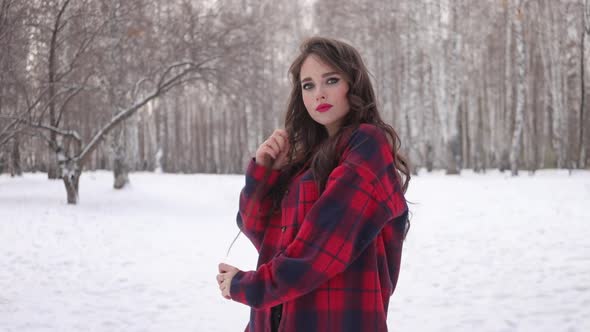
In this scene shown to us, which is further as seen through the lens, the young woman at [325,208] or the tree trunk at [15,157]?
the tree trunk at [15,157]

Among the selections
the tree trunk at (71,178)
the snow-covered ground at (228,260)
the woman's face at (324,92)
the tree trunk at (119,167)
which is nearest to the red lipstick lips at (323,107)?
the woman's face at (324,92)

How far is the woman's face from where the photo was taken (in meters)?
1.55

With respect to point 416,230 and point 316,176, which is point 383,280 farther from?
point 416,230

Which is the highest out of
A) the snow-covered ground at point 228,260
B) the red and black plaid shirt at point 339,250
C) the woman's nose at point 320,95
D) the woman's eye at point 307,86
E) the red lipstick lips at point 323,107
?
the woman's eye at point 307,86

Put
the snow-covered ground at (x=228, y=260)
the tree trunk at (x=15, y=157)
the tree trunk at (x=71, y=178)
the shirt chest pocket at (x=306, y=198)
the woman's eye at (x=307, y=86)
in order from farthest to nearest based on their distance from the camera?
the tree trunk at (x=15, y=157)
the tree trunk at (x=71, y=178)
the snow-covered ground at (x=228, y=260)
the woman's eye at (x=307, y=86)
the shirt chest pocket at (x=306, y=198)

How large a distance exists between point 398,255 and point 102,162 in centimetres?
4160

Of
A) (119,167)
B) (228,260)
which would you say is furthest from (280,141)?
(119,167)

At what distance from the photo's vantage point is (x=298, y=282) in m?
1.32

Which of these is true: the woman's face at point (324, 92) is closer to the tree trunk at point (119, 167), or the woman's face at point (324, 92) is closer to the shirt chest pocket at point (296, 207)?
the shirt chest pocket at point (296, 207)

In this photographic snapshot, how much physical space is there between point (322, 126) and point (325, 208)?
44 cm

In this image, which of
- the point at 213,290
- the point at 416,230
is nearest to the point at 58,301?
the point at 213,290

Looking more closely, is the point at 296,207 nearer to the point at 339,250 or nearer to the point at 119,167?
the point at 339,250

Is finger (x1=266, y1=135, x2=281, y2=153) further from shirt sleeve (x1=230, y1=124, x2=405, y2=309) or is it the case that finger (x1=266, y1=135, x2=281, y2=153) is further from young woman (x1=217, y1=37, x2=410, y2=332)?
shirt sleeve (x1=230, y1=124, x2=405, y2=309)

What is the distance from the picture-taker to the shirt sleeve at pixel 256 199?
1.61 m
